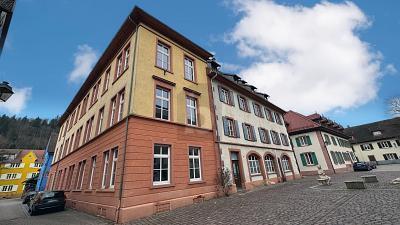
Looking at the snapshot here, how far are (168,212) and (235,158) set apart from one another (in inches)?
334

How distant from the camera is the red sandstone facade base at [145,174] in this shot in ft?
31.6

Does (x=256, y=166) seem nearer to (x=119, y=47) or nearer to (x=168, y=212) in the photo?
(x=168, y=212)

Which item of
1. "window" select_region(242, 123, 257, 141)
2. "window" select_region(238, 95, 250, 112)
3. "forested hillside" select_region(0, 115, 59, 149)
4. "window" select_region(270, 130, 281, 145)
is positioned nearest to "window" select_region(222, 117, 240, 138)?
"window" select_region(242, 123, 257, 141)

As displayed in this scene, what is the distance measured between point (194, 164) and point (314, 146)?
24.4 metres

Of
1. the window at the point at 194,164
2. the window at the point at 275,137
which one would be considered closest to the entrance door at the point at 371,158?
the window at the point at 275,137

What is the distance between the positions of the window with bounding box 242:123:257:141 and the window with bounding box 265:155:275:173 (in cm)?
274

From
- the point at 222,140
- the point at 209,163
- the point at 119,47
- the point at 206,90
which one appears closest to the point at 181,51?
the point at 206,90

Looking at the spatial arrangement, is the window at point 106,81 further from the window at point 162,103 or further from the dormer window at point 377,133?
the dormer window at point 377,133

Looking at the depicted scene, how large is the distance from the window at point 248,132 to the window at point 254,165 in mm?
1738

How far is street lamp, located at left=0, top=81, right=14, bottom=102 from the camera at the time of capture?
6.18 m

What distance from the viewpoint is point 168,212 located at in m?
10.1

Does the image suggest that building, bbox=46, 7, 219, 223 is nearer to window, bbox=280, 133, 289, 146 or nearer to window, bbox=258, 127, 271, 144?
window, bbox=258, 127, 271, 144

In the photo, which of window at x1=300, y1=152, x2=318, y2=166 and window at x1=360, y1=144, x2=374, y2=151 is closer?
window at x1=300, y1=152, x2=318, y2=166

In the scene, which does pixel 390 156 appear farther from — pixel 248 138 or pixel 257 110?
pixel 248 138
